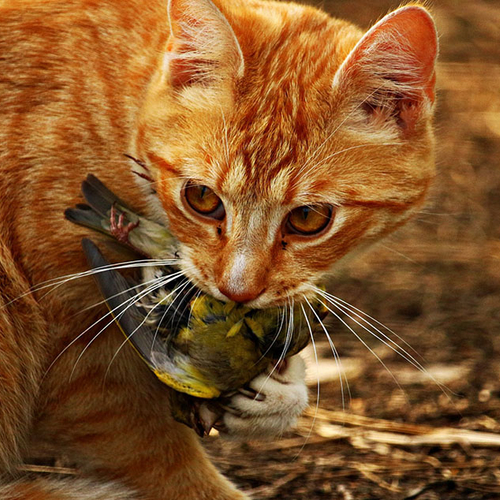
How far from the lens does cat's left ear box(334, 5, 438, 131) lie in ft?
8.47

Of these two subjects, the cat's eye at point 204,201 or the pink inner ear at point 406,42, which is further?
the cat's eye at point 204,201

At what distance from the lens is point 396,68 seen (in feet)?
8.80

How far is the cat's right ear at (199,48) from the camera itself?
106 inches

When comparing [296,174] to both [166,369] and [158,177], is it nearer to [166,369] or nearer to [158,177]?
[158,177]

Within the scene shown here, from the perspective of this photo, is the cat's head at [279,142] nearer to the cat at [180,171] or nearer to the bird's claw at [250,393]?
the cat at [180,171]

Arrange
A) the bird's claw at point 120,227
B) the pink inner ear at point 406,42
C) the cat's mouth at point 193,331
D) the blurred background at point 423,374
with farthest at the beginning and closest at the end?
the blurred background at point 423,374 → the bird's claw at point 120,227 → the cat's mouth at point 193,331 → the pink inner ear at point 406,42

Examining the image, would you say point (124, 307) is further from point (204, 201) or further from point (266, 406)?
point (266, 406)

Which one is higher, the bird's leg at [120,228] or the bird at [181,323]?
the bird's leg at [120,228]

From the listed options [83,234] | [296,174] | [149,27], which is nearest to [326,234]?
[296,174]

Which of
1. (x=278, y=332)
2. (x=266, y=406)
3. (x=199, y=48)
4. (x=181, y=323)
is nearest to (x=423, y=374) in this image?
(x=266, y=406)

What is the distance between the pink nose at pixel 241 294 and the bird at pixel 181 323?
0.22 ft

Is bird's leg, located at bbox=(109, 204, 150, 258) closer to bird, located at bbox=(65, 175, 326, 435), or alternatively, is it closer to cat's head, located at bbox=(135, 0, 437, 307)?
bird, located at bbox=(65, 175, 326, 435)

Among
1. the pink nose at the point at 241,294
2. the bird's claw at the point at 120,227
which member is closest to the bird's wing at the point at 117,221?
the bird's claw at the point at 120,227

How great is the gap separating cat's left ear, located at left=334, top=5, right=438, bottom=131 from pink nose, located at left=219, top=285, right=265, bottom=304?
2.33 feet
